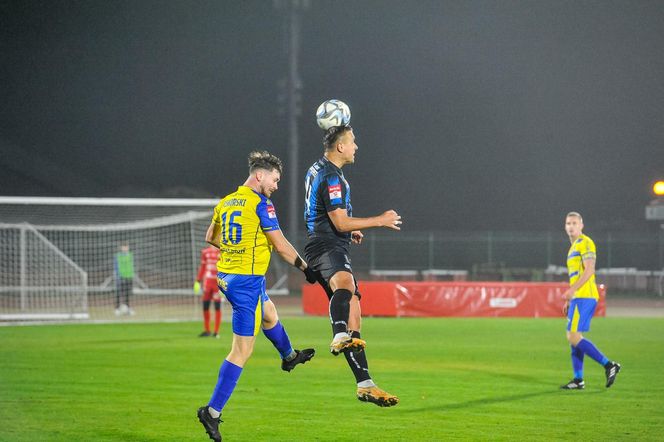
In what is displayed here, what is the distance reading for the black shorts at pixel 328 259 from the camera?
8500 mm

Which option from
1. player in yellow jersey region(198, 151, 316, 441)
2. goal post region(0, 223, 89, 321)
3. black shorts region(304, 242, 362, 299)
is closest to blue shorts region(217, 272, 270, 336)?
player in yellow jersey region(198, 151, 316, 441)

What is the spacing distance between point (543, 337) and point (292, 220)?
55.5 feet

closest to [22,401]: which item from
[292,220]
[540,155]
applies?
[292,220]

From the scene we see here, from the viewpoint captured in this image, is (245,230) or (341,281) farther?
(341,281)

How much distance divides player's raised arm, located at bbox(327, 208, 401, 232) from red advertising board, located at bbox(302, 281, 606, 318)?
760 inches

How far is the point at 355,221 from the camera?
8250 millimetres

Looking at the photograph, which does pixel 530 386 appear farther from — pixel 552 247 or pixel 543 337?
pixel 552 247

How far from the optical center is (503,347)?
18.4 metres

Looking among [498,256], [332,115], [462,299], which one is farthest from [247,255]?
[498,256]

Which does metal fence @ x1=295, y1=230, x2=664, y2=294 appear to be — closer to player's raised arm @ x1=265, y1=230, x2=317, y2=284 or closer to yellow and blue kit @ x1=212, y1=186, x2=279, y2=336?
yellow and blue kit @ x1=212, y1=186, x2=279, y2=336

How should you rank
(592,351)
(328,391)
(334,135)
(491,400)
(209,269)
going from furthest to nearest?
(209,269) < (592,351) < (328,391) < (491,400) < (334,135)

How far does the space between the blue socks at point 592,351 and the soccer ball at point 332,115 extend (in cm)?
547

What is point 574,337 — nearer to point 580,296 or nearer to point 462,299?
point 580,296

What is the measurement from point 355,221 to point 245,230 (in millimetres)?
985
